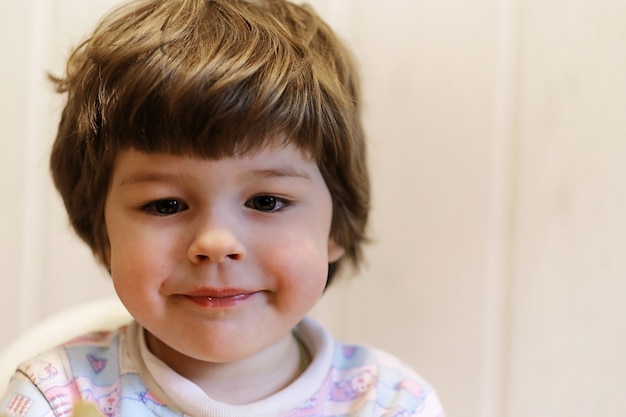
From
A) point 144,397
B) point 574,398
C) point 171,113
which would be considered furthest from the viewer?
point 574,398

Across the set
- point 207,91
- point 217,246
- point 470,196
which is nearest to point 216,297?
point 217,246

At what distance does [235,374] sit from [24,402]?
199 mm

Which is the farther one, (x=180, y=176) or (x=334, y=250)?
(x=334, y=250)

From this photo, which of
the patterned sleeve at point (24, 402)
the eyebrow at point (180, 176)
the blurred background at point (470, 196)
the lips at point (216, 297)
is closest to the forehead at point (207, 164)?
the eyebrow at point (180, 176)

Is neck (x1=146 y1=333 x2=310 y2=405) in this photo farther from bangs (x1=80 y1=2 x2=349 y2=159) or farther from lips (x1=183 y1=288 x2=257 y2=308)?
bangs (x1=80 y1=2 x2=349 y2=159)

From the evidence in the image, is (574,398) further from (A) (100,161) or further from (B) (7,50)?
(B) (7,50)

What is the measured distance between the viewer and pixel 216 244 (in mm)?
652

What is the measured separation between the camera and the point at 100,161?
0.71 m

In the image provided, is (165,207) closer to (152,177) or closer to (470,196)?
(152,177)

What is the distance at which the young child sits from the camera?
0.65m

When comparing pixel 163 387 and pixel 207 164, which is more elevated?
pixel 207 164

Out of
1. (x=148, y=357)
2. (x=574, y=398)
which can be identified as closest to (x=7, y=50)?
(x=148, y=357)

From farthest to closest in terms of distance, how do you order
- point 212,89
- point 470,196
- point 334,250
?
point 470,196 < point 334,250 < point 212,89

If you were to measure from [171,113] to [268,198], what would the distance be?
0.12 meters
